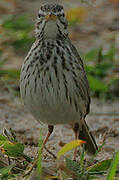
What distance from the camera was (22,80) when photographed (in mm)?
4457

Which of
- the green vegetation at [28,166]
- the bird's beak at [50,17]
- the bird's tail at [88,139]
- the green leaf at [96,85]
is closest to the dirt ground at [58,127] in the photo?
the bird's tail at [88,139]

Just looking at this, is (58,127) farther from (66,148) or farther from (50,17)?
(66,148)

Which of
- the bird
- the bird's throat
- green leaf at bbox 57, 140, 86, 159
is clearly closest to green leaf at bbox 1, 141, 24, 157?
the bird

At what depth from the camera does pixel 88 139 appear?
5.06 metres

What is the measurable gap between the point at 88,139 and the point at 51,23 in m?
1.39

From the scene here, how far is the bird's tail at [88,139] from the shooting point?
4941 millimetres

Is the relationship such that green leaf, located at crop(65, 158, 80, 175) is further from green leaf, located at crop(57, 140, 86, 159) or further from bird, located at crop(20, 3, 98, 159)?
bird, located at crop(20, 3, 98, 159)

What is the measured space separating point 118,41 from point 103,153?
3.24 m

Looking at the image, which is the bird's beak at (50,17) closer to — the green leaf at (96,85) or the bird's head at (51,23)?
the bird's head at (51,23)

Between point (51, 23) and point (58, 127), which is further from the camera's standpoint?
point (58, 127)

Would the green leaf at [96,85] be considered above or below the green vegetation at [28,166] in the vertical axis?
below

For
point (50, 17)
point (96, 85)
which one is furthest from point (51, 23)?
point (96, 85)

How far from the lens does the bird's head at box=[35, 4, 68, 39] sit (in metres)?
4.35

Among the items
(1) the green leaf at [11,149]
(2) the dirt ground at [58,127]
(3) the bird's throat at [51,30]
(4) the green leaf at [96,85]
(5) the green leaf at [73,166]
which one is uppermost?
(3) the bird's throat at [51,30]
